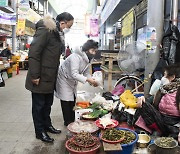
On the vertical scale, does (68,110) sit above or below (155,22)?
below

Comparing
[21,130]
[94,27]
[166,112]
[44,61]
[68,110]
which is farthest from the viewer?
[94,27]

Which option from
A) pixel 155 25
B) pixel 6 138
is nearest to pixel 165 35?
pixel 155 25

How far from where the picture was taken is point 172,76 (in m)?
3.89

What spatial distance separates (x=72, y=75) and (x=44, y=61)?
0.54m

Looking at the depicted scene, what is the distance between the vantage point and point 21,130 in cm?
450

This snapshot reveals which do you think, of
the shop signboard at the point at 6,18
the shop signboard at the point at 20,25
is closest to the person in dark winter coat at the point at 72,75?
the shop signboard at the point at 6,18

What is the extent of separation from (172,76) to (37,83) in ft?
7.08

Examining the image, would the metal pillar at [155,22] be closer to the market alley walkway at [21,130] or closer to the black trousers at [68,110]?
the black trousers at [68,110]

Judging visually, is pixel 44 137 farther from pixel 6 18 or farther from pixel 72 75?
pixel 6 18

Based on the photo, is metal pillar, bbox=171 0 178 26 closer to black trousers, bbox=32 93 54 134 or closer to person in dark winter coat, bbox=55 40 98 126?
person in dark winter coat, bbox=55 40 98 126

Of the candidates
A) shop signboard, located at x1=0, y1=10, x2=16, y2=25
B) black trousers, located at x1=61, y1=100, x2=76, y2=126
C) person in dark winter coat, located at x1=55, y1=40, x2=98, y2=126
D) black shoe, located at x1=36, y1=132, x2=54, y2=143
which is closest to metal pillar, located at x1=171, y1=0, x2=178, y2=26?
person in dark winter coat, located at x1=55, y1=40, x2=98, y2=126

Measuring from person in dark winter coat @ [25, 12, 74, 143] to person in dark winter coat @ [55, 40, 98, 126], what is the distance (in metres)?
0.29

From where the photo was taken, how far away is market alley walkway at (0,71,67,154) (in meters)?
3.67

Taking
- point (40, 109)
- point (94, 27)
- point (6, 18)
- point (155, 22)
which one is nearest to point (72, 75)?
point (40, 109)
